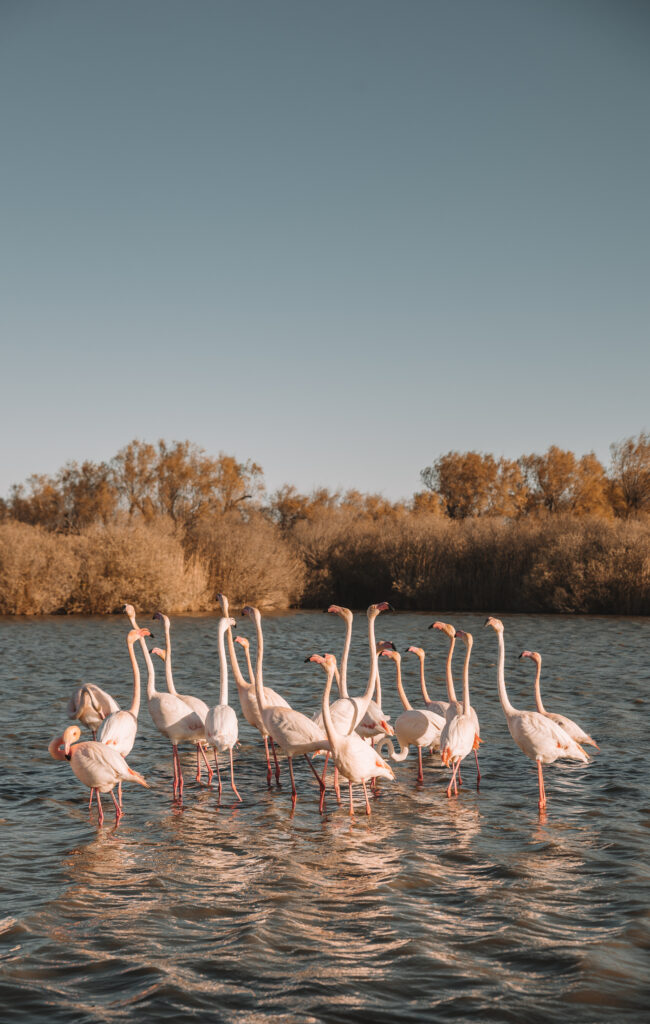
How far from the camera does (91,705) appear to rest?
948 centimetres

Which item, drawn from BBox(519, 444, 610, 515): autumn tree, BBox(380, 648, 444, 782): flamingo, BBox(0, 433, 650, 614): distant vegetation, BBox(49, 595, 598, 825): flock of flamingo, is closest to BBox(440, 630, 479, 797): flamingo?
BBox(49, 595, 598, 825): flock of flamingo

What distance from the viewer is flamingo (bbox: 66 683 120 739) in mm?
9273

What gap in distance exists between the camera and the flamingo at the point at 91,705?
927cm

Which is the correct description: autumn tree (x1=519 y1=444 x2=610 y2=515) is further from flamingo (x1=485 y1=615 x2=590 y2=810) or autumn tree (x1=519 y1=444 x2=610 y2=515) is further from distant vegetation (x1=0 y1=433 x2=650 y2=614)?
flamingo (x1=485 y1=615 x2=590 y2=810)

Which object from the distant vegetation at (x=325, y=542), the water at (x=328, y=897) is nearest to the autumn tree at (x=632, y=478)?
the distant vegetation at (x=325, y=542)

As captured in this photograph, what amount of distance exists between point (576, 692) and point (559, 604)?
17.9 metres

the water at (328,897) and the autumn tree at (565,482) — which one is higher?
the autumn tree at (565,482)

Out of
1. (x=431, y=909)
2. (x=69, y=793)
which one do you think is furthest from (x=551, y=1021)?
(x=69, y=793)

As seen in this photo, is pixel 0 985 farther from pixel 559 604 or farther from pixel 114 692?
pixel 559 604

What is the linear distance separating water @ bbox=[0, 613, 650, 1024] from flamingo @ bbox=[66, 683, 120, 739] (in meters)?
0.61

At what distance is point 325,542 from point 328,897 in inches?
1320

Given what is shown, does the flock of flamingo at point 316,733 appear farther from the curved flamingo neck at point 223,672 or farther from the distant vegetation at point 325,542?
the distant vegetation at point 325,542

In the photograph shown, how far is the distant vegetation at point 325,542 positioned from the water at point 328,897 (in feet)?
67.6

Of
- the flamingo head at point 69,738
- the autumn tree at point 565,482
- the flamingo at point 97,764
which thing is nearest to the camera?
the flamingo at point 97,764
